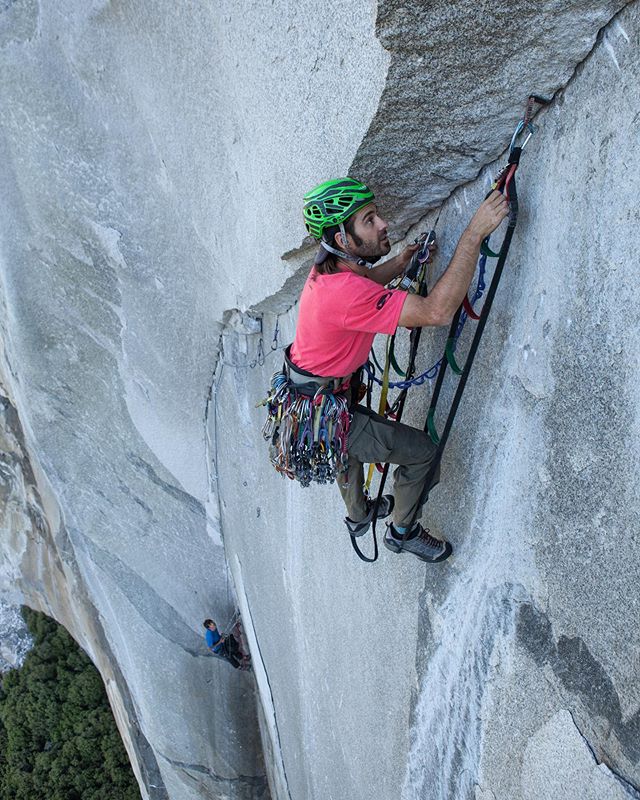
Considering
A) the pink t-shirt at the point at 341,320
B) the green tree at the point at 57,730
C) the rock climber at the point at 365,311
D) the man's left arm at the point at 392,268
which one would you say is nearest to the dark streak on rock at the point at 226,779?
the green tree at the point at 57,730

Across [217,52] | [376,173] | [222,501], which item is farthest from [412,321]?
[222,501]

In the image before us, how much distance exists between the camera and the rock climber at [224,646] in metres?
5.41

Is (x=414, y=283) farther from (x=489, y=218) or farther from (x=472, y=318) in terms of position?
(x=489, y=218)

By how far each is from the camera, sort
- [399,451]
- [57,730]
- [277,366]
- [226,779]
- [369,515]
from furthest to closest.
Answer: [57,730]
[226,779]
[277,366]
[369,515]
[399,451]

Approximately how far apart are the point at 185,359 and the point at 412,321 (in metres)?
2.93

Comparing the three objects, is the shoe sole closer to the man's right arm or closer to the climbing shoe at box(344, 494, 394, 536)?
the climbing shoe at box(344, 494, 394, 536)

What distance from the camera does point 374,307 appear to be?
1.54 metres

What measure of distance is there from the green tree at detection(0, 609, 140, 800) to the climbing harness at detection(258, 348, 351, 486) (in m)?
7.00

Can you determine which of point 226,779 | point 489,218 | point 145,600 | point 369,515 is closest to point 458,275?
point 489,218

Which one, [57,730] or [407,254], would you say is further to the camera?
[57,730]

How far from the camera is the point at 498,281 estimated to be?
1.52 m

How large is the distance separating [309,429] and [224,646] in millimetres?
4147

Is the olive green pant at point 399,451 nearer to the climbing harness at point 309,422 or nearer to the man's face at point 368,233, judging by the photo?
the climbing harness at point 309,422

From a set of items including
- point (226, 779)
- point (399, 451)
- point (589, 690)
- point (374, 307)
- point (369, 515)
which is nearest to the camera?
point (589, 690)
